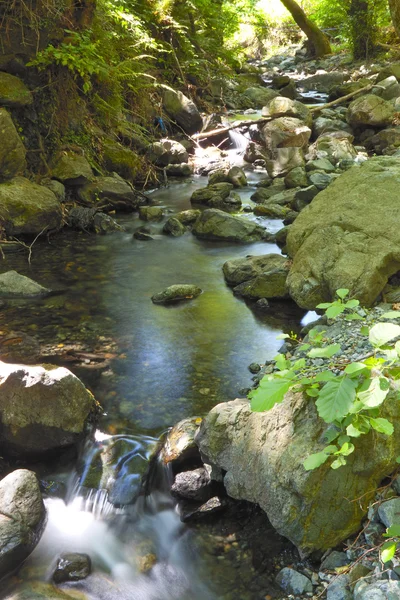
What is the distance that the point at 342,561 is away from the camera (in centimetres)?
252

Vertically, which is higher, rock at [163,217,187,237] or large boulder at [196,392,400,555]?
large boulder at [196,392,400,555]

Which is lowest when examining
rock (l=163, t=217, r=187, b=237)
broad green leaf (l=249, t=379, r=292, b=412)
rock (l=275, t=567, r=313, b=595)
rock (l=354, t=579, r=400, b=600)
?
rock (l=163, t=217, r=187, b=237)

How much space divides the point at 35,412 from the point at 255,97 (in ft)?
49.5

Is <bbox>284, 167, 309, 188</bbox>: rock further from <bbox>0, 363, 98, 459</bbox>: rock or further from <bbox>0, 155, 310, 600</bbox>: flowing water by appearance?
<bbox>0, 363, 98, 459</bbox>: rock

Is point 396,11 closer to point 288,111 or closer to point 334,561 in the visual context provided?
point 334,561

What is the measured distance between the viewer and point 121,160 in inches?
384

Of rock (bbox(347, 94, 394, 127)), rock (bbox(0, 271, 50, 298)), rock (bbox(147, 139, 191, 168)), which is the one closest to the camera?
rock (bbox(0, 271, 50, 298))

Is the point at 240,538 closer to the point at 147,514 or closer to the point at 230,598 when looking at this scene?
the point at 230,598

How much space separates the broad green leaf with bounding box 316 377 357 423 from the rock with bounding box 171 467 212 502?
121 cm

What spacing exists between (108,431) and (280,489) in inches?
58.9

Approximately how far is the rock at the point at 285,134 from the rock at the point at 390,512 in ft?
31.7

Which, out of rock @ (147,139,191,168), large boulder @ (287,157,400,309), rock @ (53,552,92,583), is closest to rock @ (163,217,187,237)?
large boulder @ (287,157,400,309)

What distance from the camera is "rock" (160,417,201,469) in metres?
3.42

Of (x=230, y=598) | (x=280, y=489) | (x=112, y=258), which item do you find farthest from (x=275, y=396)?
(x=112, y=258)
